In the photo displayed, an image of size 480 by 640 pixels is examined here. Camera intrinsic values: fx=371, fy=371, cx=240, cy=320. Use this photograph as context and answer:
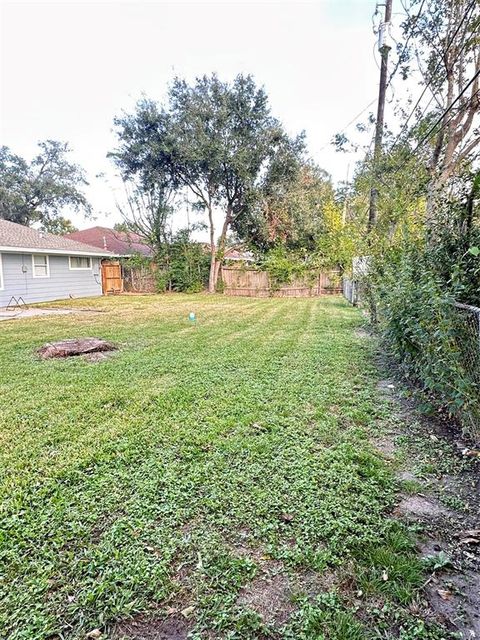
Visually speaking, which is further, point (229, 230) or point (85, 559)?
point (229, 230)

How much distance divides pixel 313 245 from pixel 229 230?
4.34 m

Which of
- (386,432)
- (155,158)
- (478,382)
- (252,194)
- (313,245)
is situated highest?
(155,158)

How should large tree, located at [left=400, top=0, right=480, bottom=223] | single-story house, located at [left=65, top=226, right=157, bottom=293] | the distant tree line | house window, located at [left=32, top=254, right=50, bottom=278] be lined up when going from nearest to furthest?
large tree, located at [left=400, top=0, right=480, bottom=223]
house window, located at [left=32, top=254, right=50, bottom=278]
the distant tree line
single-story house, located at [left=65, top=226, right=157, bottom=293]

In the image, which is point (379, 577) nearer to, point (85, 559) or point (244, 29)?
point (85, 559)

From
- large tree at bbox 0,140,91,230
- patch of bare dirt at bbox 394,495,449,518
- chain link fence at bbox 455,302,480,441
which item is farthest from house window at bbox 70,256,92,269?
patch of bare dirt at bbox 394,495,449,518

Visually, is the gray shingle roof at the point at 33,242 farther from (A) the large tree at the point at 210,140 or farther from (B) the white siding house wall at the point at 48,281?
(A) the large tree at the point at 210,140

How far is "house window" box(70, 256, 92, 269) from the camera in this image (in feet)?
49.9

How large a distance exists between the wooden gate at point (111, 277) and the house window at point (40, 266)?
3779 mm

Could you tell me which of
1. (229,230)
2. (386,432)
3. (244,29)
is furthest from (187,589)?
(229,230)

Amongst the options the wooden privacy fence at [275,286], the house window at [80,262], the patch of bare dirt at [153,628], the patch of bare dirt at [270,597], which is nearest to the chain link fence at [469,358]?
the patch of bare dirt at [270,597]

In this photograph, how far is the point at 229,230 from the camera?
19.0 meters

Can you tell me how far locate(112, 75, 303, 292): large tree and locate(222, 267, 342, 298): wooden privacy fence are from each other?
11.3 feet

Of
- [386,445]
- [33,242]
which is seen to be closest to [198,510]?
[386,445]

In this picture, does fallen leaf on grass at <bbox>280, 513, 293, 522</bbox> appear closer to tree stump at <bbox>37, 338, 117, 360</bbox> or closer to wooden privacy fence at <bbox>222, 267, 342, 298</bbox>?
tree stump at <bbox>37, 338, 117, 360</bbox>
